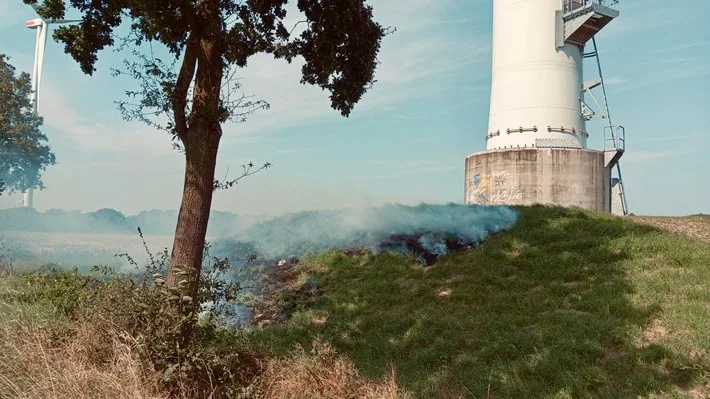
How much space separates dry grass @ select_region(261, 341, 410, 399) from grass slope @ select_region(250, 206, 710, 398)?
100 cm

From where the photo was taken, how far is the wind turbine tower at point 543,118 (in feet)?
78.9

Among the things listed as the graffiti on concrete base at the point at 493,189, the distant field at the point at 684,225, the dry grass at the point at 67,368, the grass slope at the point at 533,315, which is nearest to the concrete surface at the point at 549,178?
the graffiti on concrete base at the point at 493,189

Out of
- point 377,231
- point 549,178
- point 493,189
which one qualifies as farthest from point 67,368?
point 549,178

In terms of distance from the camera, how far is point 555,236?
1556cm

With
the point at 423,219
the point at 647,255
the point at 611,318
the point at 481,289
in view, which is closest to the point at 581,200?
the point at 423,219

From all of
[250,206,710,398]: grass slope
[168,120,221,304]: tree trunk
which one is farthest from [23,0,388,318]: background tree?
[250,206,710,398]: grass slope

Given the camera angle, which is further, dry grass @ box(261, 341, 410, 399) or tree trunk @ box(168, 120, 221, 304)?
tree trunk @ box(168, 120, 221, 304)

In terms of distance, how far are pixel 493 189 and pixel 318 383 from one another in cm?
1952

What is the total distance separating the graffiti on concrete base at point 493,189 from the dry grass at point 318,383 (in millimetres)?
18240

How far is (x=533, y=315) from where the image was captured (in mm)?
10312

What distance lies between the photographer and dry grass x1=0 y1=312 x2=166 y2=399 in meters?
5.64

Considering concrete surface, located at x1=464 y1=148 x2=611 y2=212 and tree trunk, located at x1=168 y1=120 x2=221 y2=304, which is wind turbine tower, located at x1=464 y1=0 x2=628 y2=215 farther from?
tree trunk, located at x1=168 y1=120 x2=221 y2=304

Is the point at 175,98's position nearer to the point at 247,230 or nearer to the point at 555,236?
the point at 555,236

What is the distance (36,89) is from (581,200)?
1304 inches
